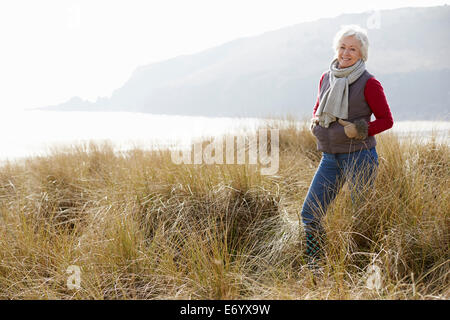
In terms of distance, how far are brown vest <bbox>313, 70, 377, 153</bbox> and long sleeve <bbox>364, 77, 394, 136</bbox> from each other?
0.03 meters

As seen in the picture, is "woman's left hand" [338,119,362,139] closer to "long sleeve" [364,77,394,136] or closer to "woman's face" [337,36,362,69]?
"long sleeve" [364,77,394,136]

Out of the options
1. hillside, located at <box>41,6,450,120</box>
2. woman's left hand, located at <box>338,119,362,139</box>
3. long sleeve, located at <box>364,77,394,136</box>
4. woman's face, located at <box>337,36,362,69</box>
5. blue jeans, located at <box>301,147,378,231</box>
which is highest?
hillside, located at <box>41,6,450,120</box>

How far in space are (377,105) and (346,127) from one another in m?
0.21

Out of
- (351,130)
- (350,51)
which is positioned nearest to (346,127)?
(351,130)

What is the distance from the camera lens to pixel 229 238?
8.91 ft

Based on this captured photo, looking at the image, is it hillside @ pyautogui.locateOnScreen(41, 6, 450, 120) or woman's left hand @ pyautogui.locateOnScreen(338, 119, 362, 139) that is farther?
hillside @ pyautogui.locateOnScreen(41, 6, 450, 120)

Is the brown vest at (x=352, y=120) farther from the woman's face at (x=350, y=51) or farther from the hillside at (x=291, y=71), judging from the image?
the hillside at (x=291, y=71)

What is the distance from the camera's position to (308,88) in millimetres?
45750

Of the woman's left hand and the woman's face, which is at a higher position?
the woman's face

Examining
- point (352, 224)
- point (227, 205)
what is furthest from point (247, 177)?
point (352, 224)

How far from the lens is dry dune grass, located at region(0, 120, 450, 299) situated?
1.86 metres

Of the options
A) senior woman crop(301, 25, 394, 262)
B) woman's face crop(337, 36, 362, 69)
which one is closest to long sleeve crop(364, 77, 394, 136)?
senior woman crop(301, 25, 394, 262)

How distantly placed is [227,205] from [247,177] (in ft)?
1.00

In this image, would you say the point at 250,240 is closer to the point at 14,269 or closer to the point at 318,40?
the point at 14,269
